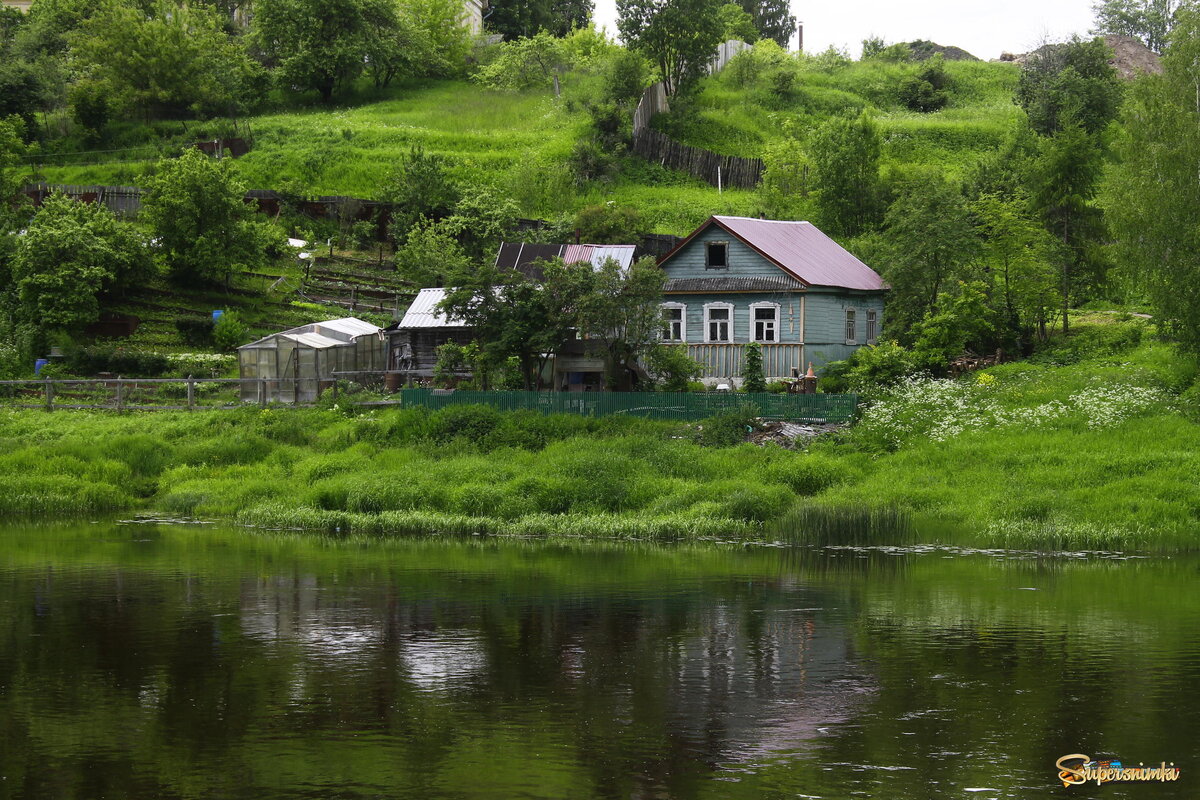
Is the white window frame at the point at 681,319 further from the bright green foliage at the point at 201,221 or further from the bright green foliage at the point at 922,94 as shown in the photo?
the bright green foliage at the point at 922,94

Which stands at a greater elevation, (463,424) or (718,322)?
(718,322)

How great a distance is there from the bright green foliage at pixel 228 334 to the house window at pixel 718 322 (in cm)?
1878

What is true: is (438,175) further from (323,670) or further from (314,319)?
(323,670)

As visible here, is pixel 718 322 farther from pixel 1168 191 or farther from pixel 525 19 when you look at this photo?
pixel 525 19

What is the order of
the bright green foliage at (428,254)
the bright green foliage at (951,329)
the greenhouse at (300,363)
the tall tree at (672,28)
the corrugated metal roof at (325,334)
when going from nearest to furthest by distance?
the bright green foliage at (951,329)
the greenhouse at (300,363)
the corrugated metal roof at (325,334)
the bright green foliage at (428,254)
the tall tree at (672,28)

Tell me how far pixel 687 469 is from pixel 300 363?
16916 millimetres

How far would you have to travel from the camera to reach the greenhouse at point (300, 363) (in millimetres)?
45812

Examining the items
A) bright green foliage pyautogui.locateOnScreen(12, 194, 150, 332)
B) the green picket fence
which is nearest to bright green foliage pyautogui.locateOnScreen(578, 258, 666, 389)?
the green picket fence

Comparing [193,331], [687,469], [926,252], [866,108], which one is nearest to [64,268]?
[193,331]

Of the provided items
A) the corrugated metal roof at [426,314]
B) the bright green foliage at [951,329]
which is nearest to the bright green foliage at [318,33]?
the corrugated metal roof at [426,314]

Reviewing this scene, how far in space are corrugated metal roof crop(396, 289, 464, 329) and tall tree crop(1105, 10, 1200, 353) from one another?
2276 cm

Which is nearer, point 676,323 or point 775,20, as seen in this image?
point 676,323

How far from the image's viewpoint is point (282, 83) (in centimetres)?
8800

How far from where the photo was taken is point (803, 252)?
48.8m
